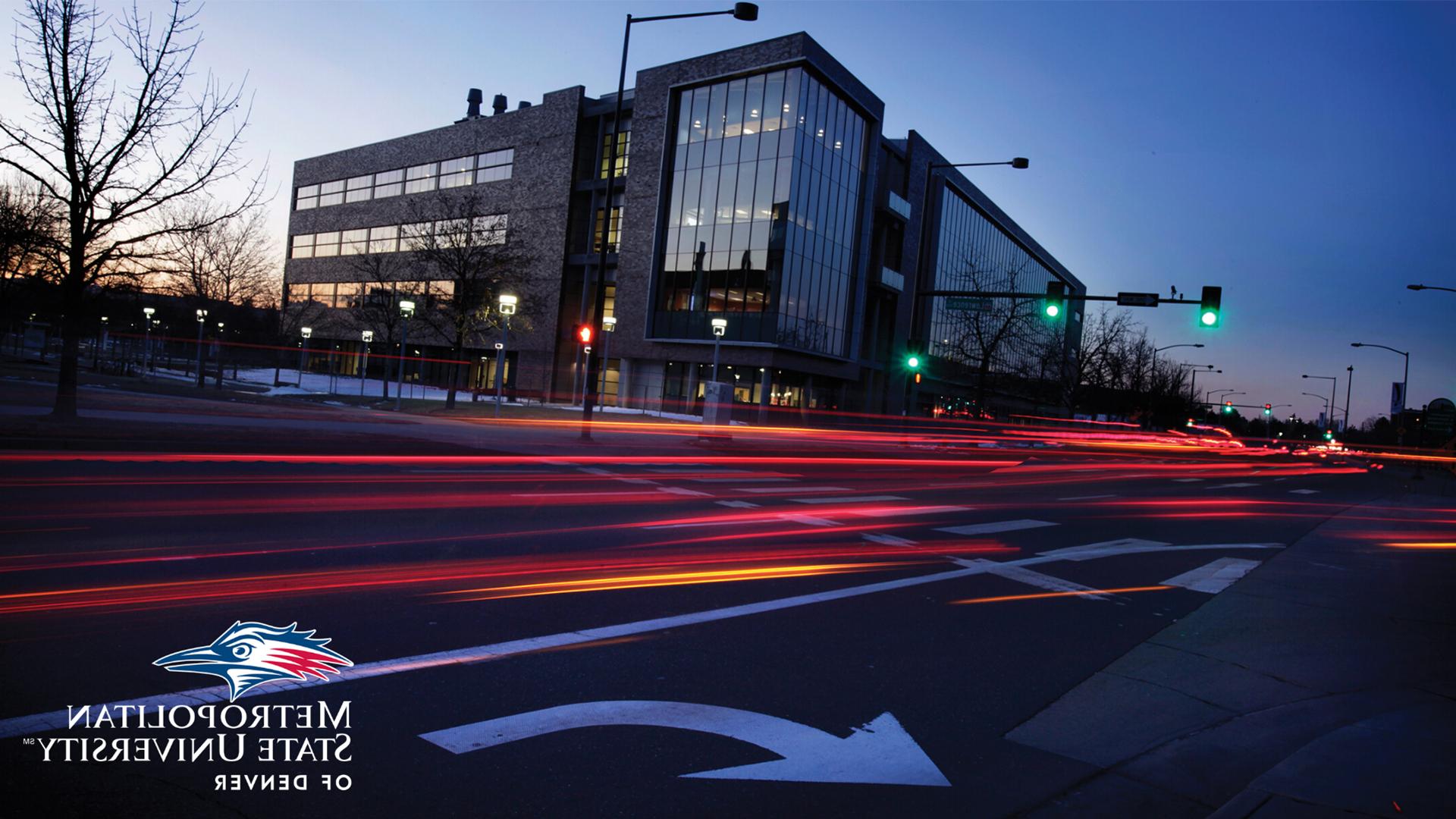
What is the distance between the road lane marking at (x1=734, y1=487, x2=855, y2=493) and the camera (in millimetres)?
16417

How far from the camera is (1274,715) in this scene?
5.47 m

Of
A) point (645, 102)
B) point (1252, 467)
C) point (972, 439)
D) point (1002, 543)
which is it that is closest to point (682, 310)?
point (645, 102)

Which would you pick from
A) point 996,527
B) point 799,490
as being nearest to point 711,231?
point 799,490

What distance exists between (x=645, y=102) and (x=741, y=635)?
155 feet

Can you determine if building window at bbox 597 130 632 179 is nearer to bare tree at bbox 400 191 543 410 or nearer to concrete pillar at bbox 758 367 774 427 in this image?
bare tree at bbox 400 191 543 410

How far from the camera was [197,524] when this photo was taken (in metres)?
9.31

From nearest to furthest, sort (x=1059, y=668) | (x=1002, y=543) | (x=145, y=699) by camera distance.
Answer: (x=145, y=699) → (x=1059, y=668) → (x=1002, y=543)

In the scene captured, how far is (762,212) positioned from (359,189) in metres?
42.3

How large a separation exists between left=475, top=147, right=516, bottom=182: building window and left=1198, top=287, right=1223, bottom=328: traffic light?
149ft

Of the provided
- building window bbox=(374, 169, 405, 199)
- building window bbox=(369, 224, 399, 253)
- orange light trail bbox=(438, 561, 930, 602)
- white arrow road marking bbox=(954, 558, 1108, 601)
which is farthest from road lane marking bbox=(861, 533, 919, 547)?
building window bbox=(374, 169, 405, 199)

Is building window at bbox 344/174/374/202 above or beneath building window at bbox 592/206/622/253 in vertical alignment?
above

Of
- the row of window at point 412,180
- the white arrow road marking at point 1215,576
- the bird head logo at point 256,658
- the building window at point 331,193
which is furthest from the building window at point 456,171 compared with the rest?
the bird head logo at point 256,658

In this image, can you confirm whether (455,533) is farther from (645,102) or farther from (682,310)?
(645,102)

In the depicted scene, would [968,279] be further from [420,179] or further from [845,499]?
[845,499]
